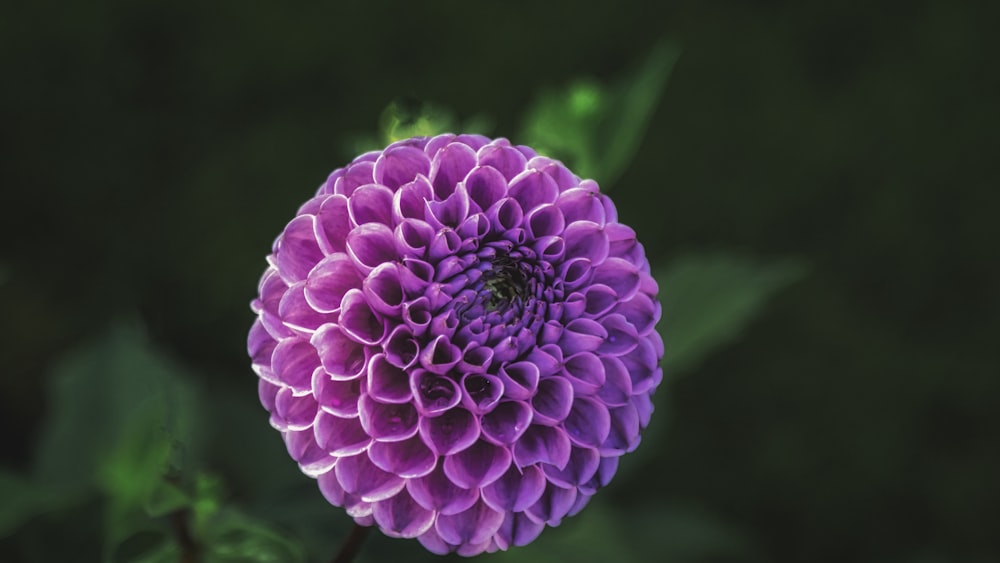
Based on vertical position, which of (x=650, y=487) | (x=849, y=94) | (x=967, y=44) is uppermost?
(x=967, y=44)

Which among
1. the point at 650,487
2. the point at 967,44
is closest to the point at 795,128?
the point at 967,44

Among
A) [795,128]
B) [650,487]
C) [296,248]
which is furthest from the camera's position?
[795,128]

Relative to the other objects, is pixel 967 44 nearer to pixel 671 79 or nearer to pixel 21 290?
pixel 671 79

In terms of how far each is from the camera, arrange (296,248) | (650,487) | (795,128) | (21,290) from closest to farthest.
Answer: (296,248) → (21,290) → (650,487) → (795,128)

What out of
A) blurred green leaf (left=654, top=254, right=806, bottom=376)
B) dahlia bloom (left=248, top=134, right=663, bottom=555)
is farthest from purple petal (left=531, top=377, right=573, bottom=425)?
blurred green leaf (left=654, top=254, right=806, bottom=376)

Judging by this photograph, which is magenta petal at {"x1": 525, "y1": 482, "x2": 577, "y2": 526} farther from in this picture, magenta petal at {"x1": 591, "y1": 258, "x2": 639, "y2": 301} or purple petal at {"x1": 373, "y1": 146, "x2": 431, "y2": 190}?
purple petal at {"x1": 373, "y1": 146, "x2": 431, "y2": 190}

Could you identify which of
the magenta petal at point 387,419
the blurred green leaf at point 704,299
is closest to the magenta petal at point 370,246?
the magenta petal at point 387,419

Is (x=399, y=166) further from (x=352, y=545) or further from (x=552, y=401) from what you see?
(x=352, y=545)
